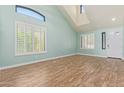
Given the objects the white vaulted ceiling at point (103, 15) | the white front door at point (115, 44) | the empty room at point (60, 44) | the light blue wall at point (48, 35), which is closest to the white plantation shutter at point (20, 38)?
the empty room at point (60, 44)

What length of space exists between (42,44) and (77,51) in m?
4.59

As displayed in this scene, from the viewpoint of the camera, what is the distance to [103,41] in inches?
344

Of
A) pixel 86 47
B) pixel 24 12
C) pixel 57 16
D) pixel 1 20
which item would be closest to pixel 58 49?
pixel 57 16

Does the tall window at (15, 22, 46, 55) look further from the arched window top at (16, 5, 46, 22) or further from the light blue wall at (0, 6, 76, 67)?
the arched window top at (16, 5, 46, 22)

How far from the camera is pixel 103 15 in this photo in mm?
7039

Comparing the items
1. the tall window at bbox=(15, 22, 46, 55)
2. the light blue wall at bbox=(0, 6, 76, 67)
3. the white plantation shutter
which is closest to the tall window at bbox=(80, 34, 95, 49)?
the light blue wall at bbox=(0, 6, 76, 67)

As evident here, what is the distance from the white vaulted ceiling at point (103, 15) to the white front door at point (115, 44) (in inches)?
24.9

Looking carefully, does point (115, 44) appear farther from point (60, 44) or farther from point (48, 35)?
point (48, 35)

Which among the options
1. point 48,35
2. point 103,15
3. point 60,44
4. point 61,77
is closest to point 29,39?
point 48,35

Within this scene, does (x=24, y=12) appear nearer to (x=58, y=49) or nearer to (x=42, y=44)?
(x=42, y=44)

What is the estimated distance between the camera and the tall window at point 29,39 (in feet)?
18.2

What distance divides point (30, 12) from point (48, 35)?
1807mm

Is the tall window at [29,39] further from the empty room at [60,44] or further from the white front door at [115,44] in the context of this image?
the white front door at [115,44]

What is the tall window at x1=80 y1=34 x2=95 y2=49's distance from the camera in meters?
9.69
